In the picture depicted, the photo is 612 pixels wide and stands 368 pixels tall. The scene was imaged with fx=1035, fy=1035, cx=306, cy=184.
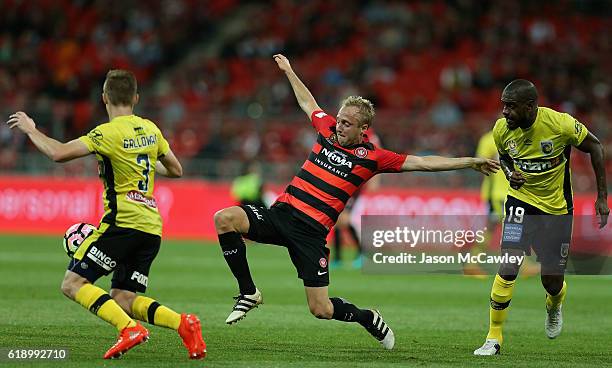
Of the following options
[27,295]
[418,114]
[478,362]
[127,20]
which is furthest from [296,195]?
[127,20]

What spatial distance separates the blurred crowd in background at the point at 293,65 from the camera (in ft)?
77.0

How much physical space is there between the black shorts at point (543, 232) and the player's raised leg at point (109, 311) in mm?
3304

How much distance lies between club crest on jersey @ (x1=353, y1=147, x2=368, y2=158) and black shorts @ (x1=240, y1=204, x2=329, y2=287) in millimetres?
701

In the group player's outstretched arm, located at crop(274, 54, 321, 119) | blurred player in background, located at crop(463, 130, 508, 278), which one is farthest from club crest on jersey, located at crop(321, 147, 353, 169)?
blurred player in background, located at crop(463, 130, 508, 278)

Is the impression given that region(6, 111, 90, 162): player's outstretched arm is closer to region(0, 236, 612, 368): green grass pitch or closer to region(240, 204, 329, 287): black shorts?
region(0, 236, 612, 368): green grass pitch

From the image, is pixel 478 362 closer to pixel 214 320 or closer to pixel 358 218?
pixel 214 320

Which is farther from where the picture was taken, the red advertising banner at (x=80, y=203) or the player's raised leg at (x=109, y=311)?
the red advertising banner at (x=80, y=203)

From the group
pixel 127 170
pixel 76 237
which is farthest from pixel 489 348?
pixel 76 237

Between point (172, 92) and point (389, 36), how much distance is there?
19.7ft

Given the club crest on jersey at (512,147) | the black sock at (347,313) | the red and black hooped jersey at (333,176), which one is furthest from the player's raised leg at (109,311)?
the club crest on jersey at (512,147)

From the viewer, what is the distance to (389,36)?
27.8 meters

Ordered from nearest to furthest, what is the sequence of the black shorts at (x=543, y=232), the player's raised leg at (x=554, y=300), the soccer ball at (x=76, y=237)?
the soccer ball at (x=76, y=237), the black shorts at (x=543, y=232), the player's raised leg at (x=554, y=300)

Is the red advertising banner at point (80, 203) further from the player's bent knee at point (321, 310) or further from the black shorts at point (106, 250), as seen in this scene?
the black shorts at point (106, 250)

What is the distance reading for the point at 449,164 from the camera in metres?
8.23
